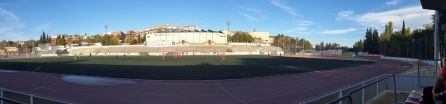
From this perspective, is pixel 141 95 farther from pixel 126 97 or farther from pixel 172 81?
pixel 172 81

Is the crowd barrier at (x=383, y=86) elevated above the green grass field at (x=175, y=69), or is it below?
above

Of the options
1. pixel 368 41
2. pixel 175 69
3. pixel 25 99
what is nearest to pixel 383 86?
pixel 25 99

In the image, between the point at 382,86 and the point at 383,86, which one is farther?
the point at 383,86

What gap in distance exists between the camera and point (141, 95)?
59.3 feet

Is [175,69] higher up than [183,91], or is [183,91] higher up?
[175,69]

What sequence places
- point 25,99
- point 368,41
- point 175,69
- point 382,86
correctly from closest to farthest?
point 25,99, point 382,86, point 175,69, point 368,41

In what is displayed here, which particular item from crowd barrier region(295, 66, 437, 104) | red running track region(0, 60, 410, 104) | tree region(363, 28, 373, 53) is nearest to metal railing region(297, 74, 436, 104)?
crowd barrier region(295, 66, 437, 104)

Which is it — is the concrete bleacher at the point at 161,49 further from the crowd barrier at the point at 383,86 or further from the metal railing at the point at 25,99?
the metal railing at the point at 25,99

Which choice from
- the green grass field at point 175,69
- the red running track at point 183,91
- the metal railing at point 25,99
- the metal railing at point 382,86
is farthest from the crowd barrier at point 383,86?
the green grass field at point 175,69

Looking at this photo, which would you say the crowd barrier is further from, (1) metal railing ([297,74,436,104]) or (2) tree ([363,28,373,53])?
(2) tree ([363,28,373,53])

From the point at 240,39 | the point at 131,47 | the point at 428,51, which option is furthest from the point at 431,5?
the point at 240,39

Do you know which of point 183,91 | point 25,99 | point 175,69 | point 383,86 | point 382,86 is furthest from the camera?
point 175,69

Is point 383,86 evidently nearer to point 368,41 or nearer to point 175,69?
point 175,69

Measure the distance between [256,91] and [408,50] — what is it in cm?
5635
